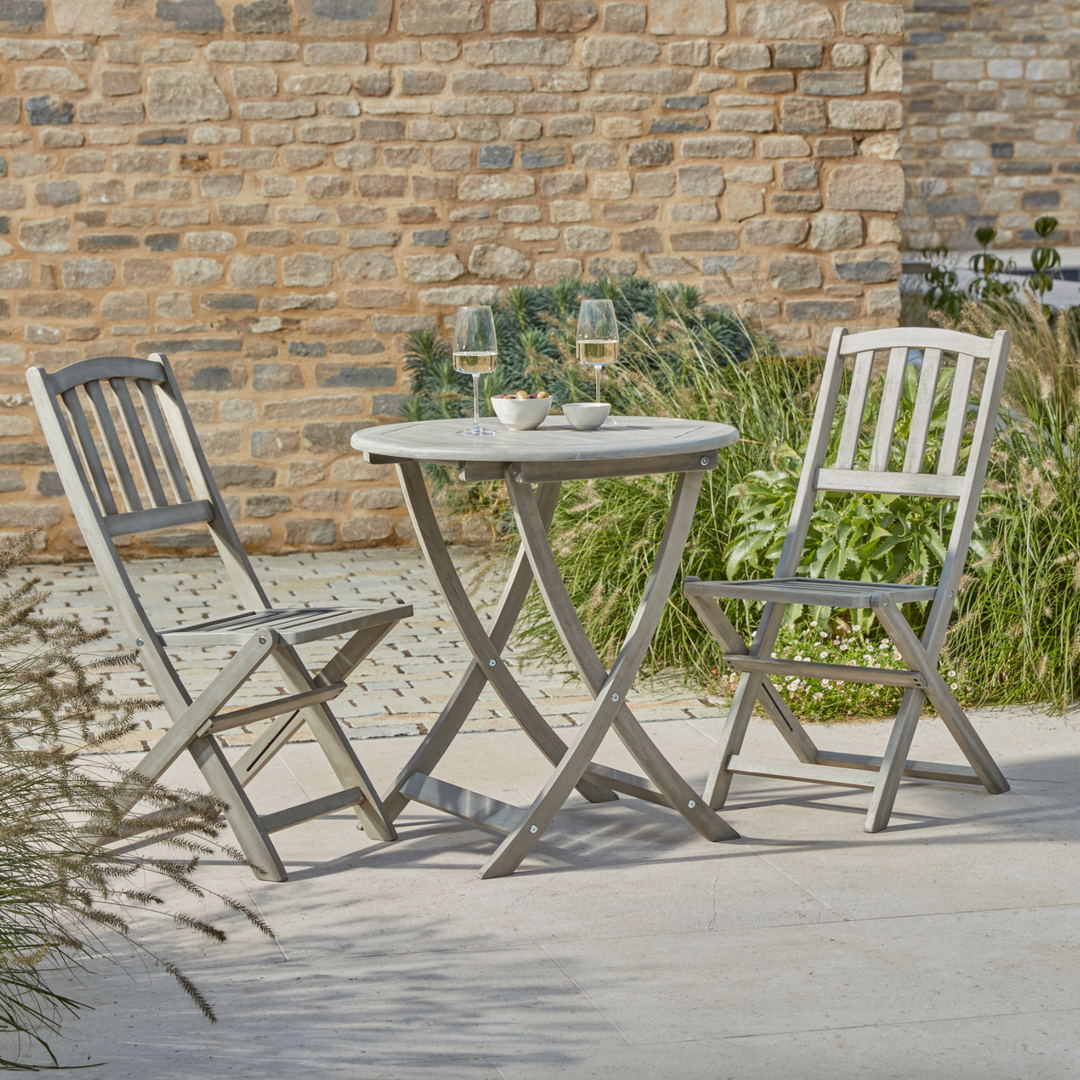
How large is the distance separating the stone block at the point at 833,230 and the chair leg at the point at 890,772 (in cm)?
417

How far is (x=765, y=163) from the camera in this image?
280 inches

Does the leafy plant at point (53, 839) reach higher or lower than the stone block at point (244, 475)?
higher

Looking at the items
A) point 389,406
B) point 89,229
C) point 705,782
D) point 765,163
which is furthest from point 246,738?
point 765,163

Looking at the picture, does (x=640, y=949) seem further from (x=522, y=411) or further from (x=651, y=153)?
(x=651, y=153)

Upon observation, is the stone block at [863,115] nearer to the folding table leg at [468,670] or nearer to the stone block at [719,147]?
the stone block at [719,147]

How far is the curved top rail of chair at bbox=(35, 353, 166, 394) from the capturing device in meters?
3.27

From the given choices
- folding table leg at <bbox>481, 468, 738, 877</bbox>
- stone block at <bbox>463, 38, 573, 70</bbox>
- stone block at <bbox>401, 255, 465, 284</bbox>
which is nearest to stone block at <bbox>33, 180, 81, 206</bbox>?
stone block at <bbox>401, 255, 465, 284</bbox>

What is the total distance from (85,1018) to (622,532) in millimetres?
2766

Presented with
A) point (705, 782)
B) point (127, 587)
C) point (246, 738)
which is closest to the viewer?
point (127, 587)

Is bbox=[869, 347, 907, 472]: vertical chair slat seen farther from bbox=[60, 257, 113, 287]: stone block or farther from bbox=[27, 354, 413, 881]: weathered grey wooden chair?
bbox=[60, 257, 113, 287]: stone block

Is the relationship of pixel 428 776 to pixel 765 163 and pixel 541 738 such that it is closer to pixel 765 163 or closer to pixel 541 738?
pixel 541 738

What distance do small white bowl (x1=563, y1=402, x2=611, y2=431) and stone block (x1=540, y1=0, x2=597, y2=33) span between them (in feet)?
13.4

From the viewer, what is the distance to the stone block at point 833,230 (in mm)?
7172

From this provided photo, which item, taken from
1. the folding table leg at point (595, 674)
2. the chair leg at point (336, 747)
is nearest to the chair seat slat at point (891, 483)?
the folding table leg at point (595, 674)
